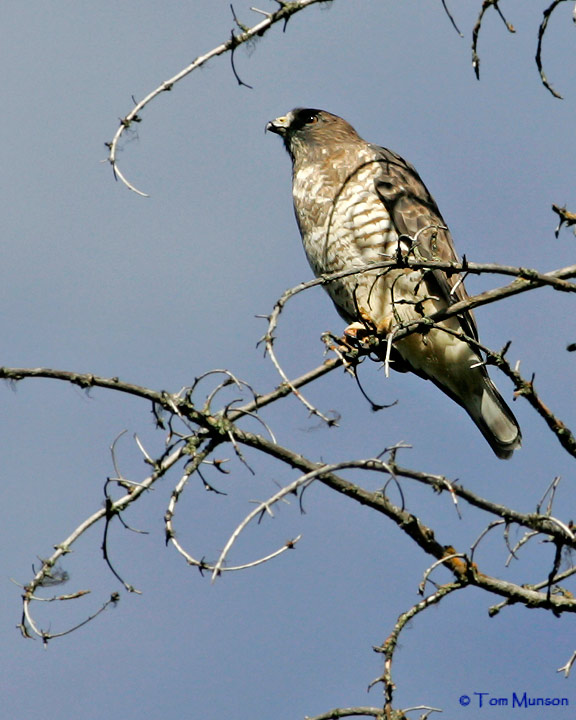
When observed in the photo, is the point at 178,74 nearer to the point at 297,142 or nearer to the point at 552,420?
the point at 552,420

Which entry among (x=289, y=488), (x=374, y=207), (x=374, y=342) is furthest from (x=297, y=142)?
(x=289, y=488)

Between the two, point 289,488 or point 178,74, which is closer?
point 289,488

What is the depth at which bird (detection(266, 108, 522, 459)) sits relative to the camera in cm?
581

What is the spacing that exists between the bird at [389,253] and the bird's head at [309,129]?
0.26m

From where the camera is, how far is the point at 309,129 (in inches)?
275

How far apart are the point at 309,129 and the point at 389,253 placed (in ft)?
5.35

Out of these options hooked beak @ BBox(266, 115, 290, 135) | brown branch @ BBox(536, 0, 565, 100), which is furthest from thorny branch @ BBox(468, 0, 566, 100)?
hooked beak @ BBox(266, 115, 290, 135)

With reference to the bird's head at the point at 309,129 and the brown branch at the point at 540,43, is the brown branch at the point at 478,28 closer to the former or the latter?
the brown branch at the point at 540,43

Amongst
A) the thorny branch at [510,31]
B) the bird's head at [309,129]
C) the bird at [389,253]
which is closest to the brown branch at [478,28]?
the thorny branch at [510,31]

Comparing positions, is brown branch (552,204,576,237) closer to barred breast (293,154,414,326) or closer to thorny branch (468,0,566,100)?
thorny branch (468,0,566,100)

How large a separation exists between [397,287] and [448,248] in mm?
634

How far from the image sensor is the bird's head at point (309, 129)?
6797 mm

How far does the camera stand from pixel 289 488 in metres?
2.61

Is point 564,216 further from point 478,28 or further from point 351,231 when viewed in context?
point 351,231
